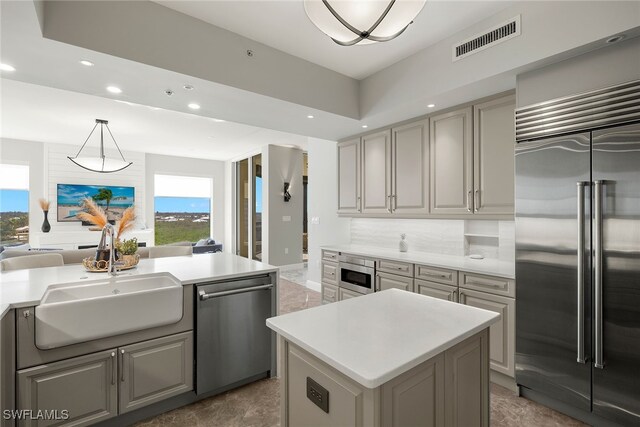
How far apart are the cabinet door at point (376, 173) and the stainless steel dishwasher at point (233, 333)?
1809 mm

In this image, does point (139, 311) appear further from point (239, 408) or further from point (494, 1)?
point (494, 1)

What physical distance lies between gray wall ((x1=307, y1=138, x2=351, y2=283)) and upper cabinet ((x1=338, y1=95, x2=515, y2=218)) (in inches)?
24.2

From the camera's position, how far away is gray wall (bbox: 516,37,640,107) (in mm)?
1785

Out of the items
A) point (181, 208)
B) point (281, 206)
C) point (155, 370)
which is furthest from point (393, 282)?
point (181, 208)

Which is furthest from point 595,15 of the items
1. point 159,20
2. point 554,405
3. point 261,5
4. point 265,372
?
point 265,372

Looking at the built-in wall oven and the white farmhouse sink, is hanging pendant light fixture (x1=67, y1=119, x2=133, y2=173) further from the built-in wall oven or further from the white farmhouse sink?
the built-in wall oven

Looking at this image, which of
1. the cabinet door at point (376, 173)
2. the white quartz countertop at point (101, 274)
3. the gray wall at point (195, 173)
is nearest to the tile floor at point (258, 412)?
the white quartz countertop at point (101, 274)

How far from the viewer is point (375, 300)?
1635mm

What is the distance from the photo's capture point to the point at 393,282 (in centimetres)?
312

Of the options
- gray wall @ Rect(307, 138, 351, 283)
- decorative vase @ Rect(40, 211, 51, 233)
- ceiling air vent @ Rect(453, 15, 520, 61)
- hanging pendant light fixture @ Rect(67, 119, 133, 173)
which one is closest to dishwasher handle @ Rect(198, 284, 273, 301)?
gray wall @ Rect(307, 138, 351, 283)

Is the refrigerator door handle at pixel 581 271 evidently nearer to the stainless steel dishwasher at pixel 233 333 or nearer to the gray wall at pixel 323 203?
the stainless steel dishwasher at pixel 233 333

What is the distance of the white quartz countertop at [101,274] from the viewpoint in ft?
5.43

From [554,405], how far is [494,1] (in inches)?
114

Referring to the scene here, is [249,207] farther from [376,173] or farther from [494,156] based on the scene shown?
[494,156]
